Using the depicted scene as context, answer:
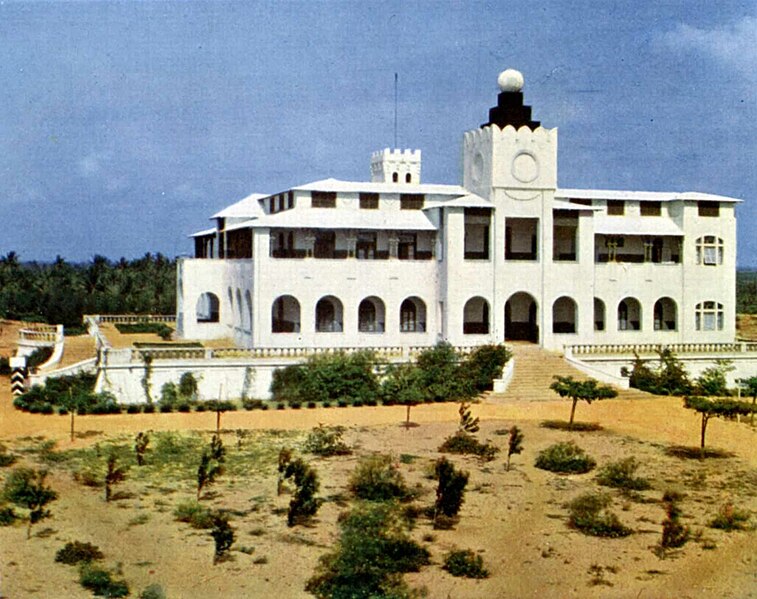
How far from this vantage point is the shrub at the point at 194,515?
65.2 ft

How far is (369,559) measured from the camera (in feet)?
57.1

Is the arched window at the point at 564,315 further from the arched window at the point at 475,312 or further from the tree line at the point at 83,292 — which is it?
the tree line at the point at 83,292

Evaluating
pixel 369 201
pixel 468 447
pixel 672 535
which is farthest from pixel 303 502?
pixel 369 201

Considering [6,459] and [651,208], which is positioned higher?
[651,208]

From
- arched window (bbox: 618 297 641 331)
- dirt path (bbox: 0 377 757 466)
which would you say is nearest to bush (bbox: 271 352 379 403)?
dirt path (bbox: 0 377 757 466)

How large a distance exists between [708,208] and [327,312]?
20.9 metres

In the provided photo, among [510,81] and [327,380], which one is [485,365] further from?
[510,81]

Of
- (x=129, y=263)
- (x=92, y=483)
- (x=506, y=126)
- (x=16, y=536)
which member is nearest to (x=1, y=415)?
(x=92, y=483)

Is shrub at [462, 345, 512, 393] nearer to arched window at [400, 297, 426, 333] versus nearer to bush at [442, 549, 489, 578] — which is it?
arched window at [400, 297, 426, 333]

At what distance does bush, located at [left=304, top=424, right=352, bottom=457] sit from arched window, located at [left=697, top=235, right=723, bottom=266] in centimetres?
2785

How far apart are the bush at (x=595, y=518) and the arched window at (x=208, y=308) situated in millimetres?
35215

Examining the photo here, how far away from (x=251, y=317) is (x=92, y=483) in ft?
69.2

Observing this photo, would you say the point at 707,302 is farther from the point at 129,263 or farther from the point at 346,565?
the point at 129,263

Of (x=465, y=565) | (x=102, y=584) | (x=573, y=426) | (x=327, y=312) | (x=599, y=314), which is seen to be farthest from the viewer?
(x=599, y=314)
